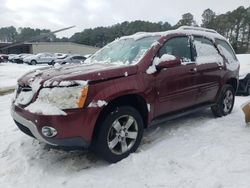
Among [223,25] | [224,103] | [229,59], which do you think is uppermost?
[223,25]

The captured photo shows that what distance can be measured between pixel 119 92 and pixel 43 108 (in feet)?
3.19

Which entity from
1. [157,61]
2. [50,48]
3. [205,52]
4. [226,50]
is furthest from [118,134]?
[50,48]

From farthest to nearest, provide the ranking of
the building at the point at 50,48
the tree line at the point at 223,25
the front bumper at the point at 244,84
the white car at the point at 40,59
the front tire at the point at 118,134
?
1. the tree line at the point at 223,25
2. the building at the point at 50,48
3. the white car at the point at 40,59
4. the front bumper at the point at 244,84
5. the front tire at the point at 118,134

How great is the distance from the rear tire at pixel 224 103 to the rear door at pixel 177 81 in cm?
106

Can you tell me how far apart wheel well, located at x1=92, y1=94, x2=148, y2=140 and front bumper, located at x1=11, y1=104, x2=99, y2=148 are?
0.71ft

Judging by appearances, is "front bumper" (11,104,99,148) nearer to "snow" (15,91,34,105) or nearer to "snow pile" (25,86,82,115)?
"snow pile" (25,86,82,115)

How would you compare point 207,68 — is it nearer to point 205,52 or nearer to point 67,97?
point 205,52

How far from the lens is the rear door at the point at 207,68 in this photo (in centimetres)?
560

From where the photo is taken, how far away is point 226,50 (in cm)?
662

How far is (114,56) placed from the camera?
5156 millimetres

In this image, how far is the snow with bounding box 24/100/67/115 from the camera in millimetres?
3664

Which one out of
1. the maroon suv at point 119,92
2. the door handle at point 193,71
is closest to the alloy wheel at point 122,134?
the maroon suv at point 119,92

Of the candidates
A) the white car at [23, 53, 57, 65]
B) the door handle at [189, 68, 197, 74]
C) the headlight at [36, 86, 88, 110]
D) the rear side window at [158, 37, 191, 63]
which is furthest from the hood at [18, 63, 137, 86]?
the white car at [23, 53, 57, 65]

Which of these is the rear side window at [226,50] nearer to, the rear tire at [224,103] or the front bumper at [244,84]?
the rear tire at [224,103]
